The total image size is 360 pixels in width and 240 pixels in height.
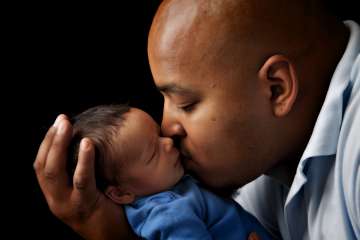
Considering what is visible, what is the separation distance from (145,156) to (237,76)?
0.25 metres

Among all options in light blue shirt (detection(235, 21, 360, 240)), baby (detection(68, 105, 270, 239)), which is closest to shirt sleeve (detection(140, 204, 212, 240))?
baby (detection(68, 105, 270, 239))

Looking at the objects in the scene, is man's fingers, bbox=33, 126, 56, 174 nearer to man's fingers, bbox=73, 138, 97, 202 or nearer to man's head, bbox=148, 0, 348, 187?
man's fingers, bbox=73, 138, 97, 202

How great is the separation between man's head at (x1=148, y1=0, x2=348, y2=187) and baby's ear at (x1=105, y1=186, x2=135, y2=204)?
0.14 m

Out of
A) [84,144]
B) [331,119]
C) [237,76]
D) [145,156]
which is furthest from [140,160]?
[331,119]

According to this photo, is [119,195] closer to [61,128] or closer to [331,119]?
[61,128]

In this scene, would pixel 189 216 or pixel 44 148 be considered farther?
pixel 44 148

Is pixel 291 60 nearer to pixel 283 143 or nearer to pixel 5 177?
pixel 283 143

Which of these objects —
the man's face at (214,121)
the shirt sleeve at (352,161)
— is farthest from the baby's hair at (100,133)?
the shirt sleeve at (352,161)

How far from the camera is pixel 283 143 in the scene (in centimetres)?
127

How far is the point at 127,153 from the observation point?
124 centimetres

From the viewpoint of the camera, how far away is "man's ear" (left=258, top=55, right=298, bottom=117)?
1.19 metres

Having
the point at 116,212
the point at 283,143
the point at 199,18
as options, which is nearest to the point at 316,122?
the point at 283,143

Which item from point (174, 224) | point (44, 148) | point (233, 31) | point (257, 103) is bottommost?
point (174, 224)

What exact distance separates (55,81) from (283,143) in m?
0.67
